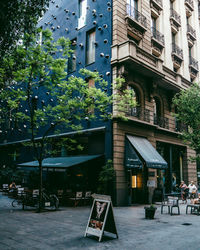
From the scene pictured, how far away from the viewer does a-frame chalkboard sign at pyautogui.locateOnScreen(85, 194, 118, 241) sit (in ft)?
23.1

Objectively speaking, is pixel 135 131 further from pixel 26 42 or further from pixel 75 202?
pixel 26 42

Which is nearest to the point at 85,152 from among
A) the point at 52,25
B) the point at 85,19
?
the point at 85,19

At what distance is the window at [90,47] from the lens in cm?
1908

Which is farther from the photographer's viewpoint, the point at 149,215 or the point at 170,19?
the point at 170,19

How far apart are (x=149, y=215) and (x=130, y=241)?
4.24m

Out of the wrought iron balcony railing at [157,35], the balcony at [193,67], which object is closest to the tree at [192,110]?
the wrought iron balcony railing at [157,35]

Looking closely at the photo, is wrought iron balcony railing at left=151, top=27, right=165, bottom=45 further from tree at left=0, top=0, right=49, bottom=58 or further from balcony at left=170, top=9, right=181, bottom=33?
tree at left=0, top=0, right=49, bottom=58

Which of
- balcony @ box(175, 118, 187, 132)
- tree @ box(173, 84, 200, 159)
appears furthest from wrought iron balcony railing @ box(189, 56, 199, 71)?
tree @ box(173, 84, 200, 159)

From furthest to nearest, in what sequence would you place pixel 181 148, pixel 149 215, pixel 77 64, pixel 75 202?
1. pixel 181 148
2. pixel 77 64
3. pixel 75 202
4. pixel 149 215

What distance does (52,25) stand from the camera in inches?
930

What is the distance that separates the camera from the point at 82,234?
304 inches

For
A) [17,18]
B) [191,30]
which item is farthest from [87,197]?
[191,30]

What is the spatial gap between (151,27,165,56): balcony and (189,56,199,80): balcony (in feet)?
19.2

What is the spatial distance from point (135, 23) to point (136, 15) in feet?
4.42
